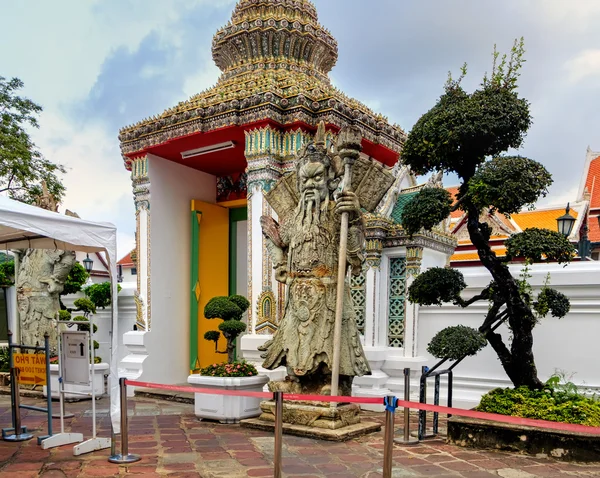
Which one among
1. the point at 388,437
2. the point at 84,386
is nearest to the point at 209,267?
the point at 84,386

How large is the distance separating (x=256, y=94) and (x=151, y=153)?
2.29 meters

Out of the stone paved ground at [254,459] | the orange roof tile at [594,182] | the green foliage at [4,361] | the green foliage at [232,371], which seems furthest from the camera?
the orange roof tile at [594,182]

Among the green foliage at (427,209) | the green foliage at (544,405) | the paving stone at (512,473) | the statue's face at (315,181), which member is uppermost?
the statue's face at (315,181)

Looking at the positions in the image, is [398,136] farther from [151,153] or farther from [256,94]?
[151,153]

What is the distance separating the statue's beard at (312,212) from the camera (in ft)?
21.1

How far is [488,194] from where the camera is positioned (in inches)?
216

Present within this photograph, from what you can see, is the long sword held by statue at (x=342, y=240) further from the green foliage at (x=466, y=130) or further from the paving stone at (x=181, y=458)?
the paving stone at (x=181, y=458)

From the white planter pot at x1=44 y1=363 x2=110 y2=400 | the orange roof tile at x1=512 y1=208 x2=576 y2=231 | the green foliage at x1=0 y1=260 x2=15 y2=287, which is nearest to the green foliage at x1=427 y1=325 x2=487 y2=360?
the white planter pot at x1=44 y1=363 x2=110 y2=400

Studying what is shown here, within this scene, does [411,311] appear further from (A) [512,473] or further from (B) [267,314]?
(A) [512,473]

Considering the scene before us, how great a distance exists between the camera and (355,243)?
6270mm

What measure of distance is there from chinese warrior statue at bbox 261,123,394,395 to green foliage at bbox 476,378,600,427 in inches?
53.9

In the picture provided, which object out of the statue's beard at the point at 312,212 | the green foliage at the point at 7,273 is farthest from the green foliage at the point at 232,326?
the green foliage at the point at 7,273

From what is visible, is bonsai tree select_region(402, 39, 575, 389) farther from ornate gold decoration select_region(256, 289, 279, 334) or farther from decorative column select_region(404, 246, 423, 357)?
ornate gold decoration select_region(256, 289, 279, 334)

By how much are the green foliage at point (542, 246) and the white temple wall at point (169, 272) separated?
18.9ft
